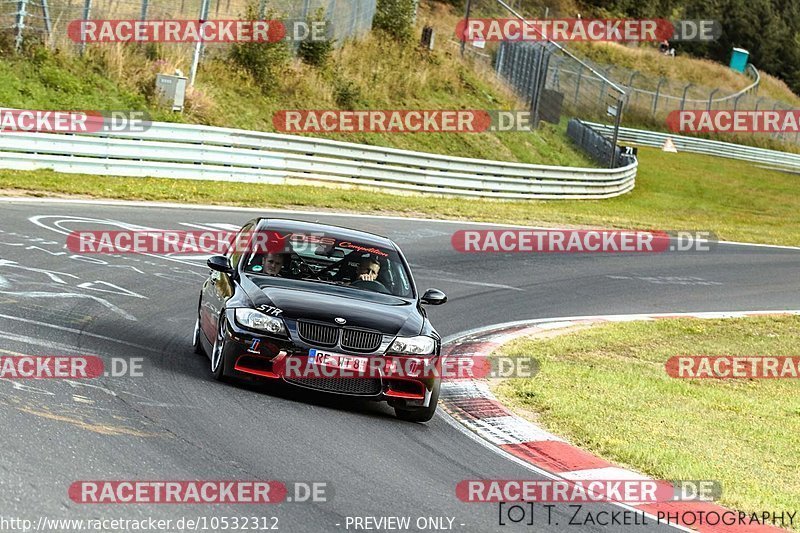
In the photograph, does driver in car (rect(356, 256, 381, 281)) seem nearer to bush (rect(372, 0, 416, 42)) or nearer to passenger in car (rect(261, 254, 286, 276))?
passenger in car (rect(261, 254, 286, 276))

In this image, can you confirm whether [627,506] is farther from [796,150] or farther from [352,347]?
[796,150]

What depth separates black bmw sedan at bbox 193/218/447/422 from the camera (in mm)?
9070

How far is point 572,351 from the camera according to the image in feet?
47.2

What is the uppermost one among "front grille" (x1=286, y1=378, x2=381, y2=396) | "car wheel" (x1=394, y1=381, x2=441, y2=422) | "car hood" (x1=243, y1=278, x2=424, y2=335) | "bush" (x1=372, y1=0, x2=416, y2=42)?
"bush" (x1=372, y1=0, x2=416, y2=42)

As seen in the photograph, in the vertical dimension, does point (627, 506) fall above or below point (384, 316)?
below

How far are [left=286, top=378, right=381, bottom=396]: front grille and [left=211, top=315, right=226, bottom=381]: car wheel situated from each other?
614mm

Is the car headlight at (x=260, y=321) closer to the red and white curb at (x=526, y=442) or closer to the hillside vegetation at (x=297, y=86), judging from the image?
the red and white curb at (x=526, y=442)

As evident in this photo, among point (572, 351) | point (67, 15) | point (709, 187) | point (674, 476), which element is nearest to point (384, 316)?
point (674, 476)

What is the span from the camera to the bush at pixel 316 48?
3562 centimetres

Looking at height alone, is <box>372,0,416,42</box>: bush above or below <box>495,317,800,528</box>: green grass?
above

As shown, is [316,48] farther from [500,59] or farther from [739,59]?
[739,59]

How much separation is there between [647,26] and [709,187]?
5139cm

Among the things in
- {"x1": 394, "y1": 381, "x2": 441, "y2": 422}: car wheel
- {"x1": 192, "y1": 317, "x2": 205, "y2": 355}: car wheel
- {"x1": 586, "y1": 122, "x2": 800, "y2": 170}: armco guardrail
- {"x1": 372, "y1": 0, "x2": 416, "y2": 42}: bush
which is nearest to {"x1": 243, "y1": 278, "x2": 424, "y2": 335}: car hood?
{"x1": 394, "y1": 381, "x2": 441, "y2": 422}: car wheel

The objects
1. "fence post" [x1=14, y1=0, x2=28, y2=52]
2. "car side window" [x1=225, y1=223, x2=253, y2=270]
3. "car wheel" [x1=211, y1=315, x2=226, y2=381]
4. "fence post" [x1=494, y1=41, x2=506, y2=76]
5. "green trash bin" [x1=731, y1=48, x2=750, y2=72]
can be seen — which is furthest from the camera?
"green trash bin" [x1=731, y1=48, x2=750, y2=72]
